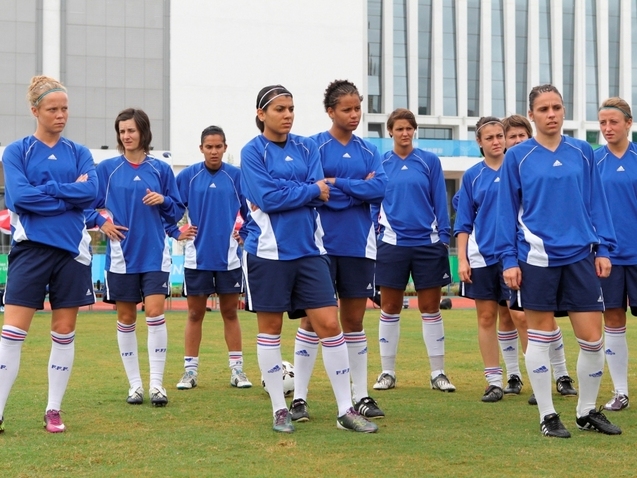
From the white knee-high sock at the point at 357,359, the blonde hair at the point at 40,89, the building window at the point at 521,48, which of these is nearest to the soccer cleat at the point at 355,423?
the white knee-high sock at the point at 357,359

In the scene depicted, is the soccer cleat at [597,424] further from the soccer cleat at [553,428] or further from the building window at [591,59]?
the building window at [591,59]

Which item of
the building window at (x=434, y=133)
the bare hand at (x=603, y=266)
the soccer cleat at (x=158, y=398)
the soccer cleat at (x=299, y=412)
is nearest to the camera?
the bare hand at (x=603, y=266)

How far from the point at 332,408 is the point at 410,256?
6.17ft

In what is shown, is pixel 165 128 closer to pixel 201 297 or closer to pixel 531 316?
pixel 201 297

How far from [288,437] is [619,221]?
10.3 ft

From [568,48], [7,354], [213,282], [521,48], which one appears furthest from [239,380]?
[568,48]

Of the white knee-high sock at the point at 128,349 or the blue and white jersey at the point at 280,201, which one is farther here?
the white knee-high sock at the point at 128,349

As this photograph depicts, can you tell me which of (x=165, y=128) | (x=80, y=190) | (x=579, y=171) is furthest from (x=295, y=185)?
(x=165, y=128)

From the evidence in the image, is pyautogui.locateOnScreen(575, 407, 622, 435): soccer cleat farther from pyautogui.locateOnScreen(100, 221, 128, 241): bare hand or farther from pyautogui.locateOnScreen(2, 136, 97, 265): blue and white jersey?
pyautogui.locateOnScreen(100, 221, 128, 241): bare hand

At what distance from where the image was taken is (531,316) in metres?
6.54

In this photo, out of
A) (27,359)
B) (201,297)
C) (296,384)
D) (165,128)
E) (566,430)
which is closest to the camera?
(566,430)

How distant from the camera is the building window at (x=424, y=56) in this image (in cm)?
6047

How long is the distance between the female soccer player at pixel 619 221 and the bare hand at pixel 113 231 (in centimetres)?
392

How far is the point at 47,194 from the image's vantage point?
6637 millimetres
